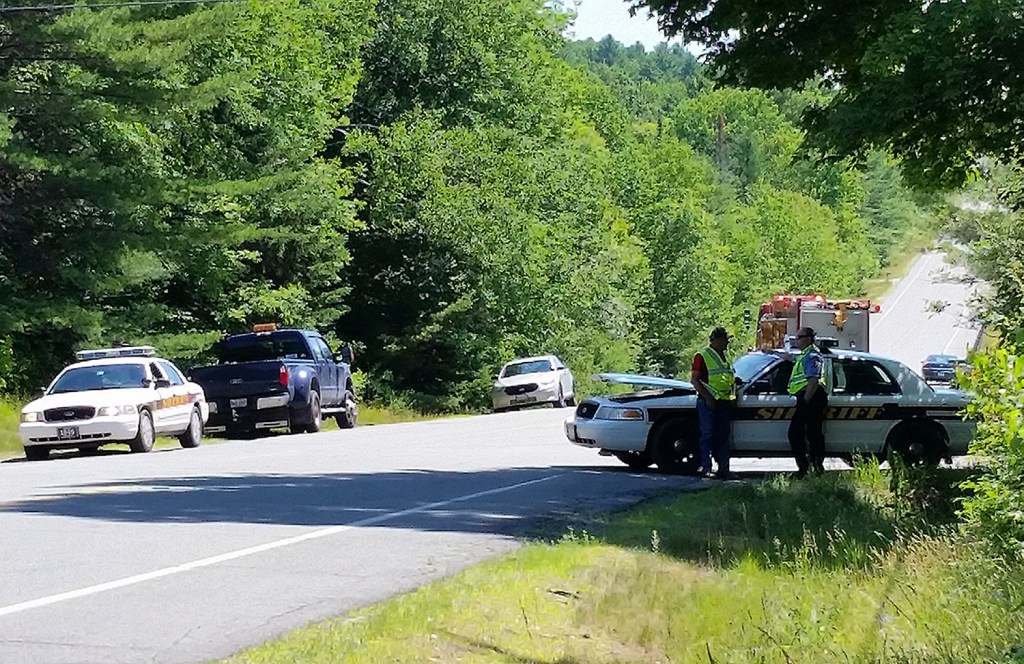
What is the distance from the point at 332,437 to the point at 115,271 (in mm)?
9071

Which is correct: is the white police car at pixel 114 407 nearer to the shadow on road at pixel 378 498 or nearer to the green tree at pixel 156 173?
the shadow on road at pixel 378 498

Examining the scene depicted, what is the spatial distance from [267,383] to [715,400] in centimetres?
1325

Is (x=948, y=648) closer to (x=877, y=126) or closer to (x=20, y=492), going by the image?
(x=877, y=126)

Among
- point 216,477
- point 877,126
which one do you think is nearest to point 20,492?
point 216,477

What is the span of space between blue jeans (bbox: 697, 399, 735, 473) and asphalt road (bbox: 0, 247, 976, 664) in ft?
1.43

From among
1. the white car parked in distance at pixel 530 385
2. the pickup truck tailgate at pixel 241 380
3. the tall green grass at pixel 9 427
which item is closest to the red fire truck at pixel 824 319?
the white car parked in distance at pixel 530 385

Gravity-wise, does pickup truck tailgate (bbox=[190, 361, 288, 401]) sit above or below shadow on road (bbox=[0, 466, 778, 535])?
above

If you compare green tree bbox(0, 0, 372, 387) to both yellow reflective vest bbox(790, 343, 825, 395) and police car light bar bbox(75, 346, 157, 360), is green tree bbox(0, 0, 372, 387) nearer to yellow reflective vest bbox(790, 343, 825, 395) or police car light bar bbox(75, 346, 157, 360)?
police car light bar bbox(75, 346, 157, 360)

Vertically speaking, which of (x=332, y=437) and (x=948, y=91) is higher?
(x=948, y=91)

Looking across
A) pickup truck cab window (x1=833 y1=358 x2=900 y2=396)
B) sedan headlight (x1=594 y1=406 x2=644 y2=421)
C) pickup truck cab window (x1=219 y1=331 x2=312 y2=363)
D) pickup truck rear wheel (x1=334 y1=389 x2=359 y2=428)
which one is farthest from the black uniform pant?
pickup truck rear wheel (x1=334 y1=389 x2=359 y2=428)

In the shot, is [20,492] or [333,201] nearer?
[20,492]

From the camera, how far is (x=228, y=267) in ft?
130

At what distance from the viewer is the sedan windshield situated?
48188 millimetres

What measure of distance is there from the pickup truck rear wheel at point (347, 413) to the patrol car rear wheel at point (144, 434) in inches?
368
